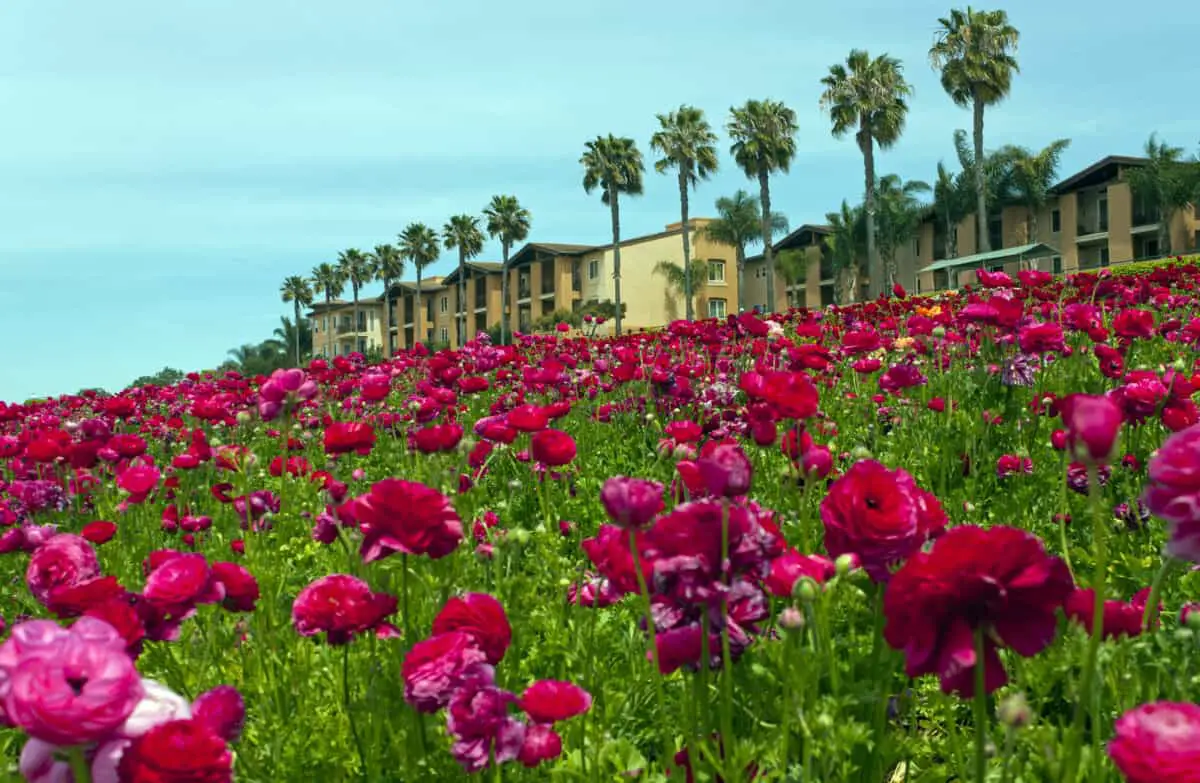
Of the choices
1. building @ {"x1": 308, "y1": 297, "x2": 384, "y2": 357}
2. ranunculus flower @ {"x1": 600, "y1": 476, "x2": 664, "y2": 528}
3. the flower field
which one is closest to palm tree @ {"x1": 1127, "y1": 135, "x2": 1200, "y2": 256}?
the flower field

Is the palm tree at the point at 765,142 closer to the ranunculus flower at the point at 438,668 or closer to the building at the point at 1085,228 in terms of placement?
the building at the point at 1085,228

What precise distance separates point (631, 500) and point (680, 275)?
58.0 m

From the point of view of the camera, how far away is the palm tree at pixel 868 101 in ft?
141

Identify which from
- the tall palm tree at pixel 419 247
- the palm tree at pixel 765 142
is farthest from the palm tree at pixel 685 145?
the tall palm tree at pixel 419 247

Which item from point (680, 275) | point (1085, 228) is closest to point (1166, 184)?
point (1085, 228)

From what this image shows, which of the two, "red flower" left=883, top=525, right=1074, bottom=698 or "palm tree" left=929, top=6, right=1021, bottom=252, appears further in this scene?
"palm tree" left=929, top=6, right=1021, bottom=252

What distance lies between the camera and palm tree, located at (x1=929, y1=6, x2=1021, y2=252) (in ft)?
138

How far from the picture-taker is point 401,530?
2.01m

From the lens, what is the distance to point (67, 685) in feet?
3.51

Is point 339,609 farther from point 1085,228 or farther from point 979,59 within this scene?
point 1085,228

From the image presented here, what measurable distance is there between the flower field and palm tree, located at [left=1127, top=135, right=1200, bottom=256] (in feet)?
167

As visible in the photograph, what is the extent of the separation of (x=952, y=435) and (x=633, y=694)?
339 cm

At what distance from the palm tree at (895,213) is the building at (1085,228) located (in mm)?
2372

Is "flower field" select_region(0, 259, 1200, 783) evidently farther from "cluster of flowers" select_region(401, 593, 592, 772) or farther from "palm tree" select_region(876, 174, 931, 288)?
"palm tree" select_region(876, 174, 931, 288)
